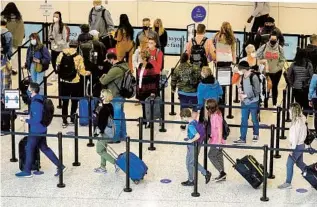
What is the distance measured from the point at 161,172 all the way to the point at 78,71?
267 centimetres

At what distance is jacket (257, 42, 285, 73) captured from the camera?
1378cm

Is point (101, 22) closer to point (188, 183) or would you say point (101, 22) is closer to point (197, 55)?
point (197, 55)

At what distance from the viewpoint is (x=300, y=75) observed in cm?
1275

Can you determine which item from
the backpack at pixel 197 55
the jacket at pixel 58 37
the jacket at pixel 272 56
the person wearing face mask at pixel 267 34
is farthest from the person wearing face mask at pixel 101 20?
the jacket at pixel 272 56

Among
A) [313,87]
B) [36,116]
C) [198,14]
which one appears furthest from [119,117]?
[198,14]

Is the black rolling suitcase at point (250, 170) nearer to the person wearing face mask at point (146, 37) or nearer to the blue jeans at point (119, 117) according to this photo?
the blue jeans at point (119, 117)

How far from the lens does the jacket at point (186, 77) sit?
1211 cm

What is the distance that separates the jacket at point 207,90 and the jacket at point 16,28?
6.03 meters

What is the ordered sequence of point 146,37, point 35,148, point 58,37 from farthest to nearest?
point 58,37 → point 146,37 → point 35,148

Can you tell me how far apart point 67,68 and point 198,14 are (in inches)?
229

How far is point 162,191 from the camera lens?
10.4m

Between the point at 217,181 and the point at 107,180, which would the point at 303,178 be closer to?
the point at 217,181

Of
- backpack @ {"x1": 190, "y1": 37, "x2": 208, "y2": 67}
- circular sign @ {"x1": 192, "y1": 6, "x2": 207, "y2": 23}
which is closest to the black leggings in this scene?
backpack @ {"x1": 190, "y1": 37, "x2": 208, "y2": 67}

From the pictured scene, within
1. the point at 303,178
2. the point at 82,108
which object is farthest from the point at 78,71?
the point at 303,178
